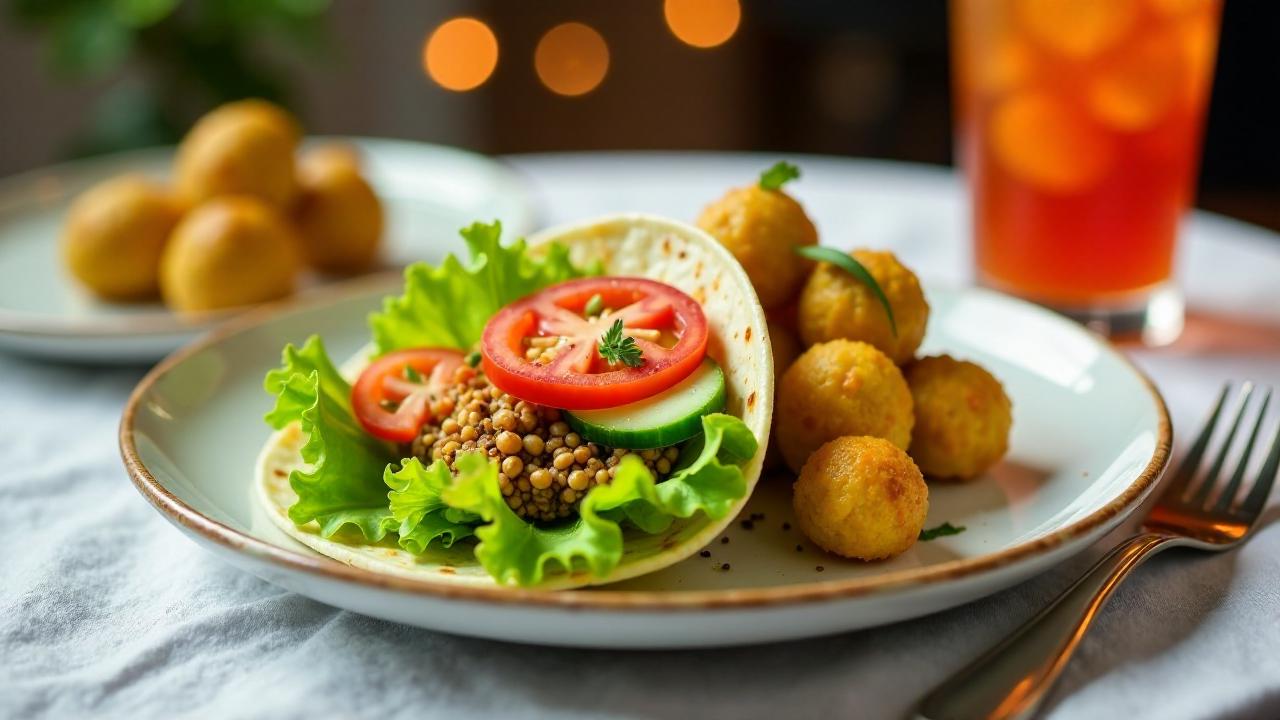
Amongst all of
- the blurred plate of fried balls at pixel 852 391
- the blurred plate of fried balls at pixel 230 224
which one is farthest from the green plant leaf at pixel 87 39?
the blurred plate of fried balls at pixel 852 391

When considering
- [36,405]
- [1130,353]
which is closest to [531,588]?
[36,405]

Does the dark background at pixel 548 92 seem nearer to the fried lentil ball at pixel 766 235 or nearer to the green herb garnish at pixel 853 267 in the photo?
the fried lentil ball at pixel 766 235

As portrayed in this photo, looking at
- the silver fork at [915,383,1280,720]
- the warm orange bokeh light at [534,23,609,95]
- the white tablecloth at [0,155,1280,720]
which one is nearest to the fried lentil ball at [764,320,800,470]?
the white tablecloth at [0,155,1280,720]

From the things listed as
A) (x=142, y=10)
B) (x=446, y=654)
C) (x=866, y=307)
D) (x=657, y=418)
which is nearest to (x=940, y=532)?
(x=866, y=307)

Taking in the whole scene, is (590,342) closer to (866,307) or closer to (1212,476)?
(866,307)

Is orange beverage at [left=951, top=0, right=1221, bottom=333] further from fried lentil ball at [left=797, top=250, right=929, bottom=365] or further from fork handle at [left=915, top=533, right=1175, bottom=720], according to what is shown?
fork handle at [left=915, top=533, right=1175, bottom=720]
